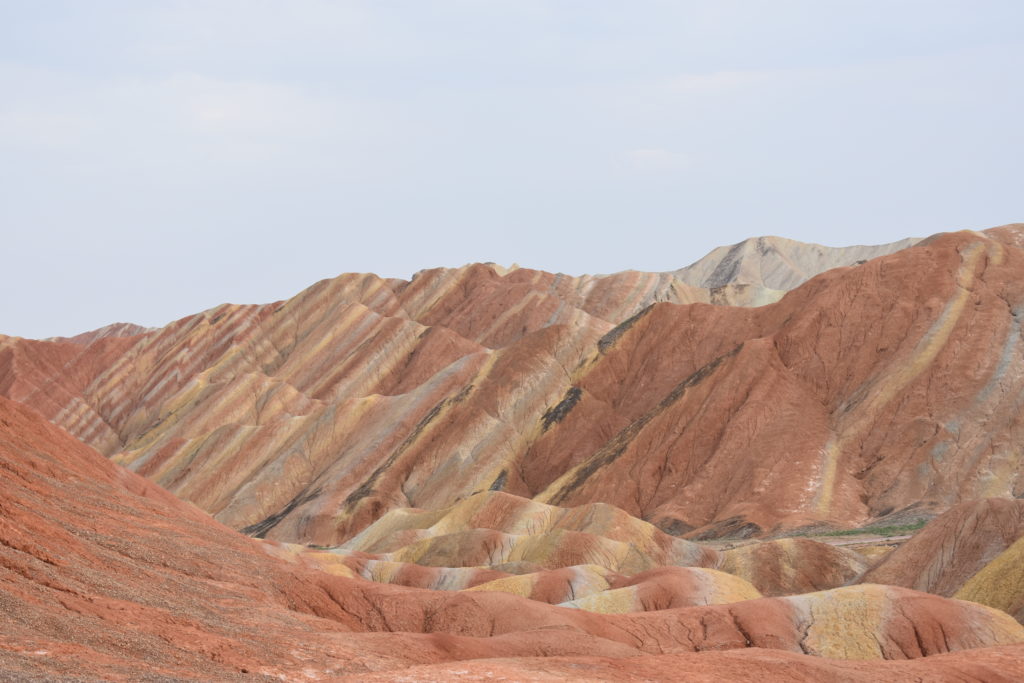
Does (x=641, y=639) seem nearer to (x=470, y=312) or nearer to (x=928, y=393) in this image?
(x=928, y=393)

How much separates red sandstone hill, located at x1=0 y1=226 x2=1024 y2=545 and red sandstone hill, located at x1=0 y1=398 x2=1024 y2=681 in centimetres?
3411

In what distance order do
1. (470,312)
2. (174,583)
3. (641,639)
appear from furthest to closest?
1. (470,312)
2. (641,639)
3. (174,583)

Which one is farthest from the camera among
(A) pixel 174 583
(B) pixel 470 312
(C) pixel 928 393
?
(B) pixel 470 312

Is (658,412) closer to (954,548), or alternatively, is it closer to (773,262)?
(954,548)

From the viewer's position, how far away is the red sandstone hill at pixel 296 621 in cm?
2455

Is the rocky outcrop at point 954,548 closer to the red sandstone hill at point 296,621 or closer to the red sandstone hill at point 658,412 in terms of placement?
the red sandstone hill at point 296,621

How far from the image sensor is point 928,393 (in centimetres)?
7888

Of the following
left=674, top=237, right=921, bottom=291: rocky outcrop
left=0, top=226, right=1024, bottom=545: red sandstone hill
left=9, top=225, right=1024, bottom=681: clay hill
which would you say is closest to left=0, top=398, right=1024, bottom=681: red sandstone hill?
left=9, top=225, right=1024, bottom=681: clay hill

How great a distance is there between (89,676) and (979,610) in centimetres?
2961

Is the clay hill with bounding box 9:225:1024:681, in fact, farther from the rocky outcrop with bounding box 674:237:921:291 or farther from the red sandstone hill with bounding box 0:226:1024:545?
the rocky outcrop with bounding box 674:237:921:291

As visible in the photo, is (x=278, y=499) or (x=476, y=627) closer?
(x=476, y=627)

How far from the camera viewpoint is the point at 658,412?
89.7 m

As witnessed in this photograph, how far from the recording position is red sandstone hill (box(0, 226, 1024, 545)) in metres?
76.8

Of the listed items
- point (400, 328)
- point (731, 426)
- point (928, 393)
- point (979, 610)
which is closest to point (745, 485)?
point (731, 426)
